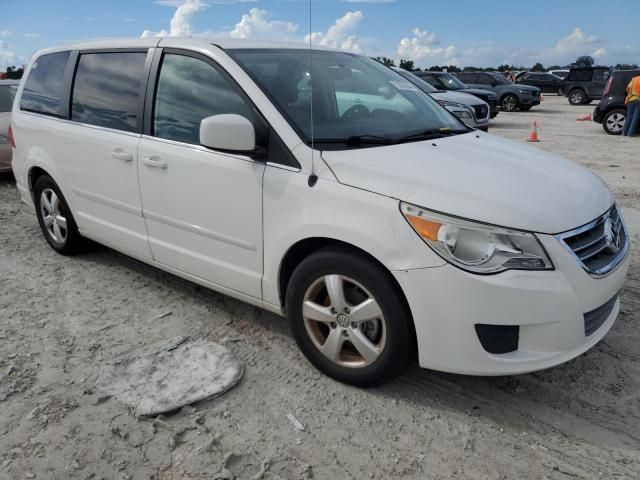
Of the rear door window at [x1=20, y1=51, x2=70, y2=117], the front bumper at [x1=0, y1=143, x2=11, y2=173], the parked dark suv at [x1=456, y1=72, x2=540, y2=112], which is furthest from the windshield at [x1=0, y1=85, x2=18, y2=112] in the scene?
the parked dark suv at [x1=456, y1=72, x2=540, y2=112]

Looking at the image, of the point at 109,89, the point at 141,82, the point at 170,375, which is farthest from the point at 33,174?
the point at 170,375

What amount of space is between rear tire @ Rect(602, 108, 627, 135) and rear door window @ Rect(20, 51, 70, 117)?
12.9 meters

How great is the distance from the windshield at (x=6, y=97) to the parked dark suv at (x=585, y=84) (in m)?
23.2

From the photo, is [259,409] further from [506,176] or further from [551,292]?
[506,176]

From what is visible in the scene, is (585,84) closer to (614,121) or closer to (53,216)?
(614,121)

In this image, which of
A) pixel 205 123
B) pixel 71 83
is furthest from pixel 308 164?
pixel 71 83

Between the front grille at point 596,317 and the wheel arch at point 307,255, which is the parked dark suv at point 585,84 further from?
the wheel arch at point 307,255

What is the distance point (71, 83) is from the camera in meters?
4.15

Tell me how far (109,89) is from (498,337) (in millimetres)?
3088

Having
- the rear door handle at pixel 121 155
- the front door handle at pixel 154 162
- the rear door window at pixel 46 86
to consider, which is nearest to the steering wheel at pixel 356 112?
the front door handle at pixel 154 162

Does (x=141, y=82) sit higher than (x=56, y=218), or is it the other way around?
(x=141, y=82)

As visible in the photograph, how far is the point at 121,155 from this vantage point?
11.7ft

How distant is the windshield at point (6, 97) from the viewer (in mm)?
8352

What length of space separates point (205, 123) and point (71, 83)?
2037mm
